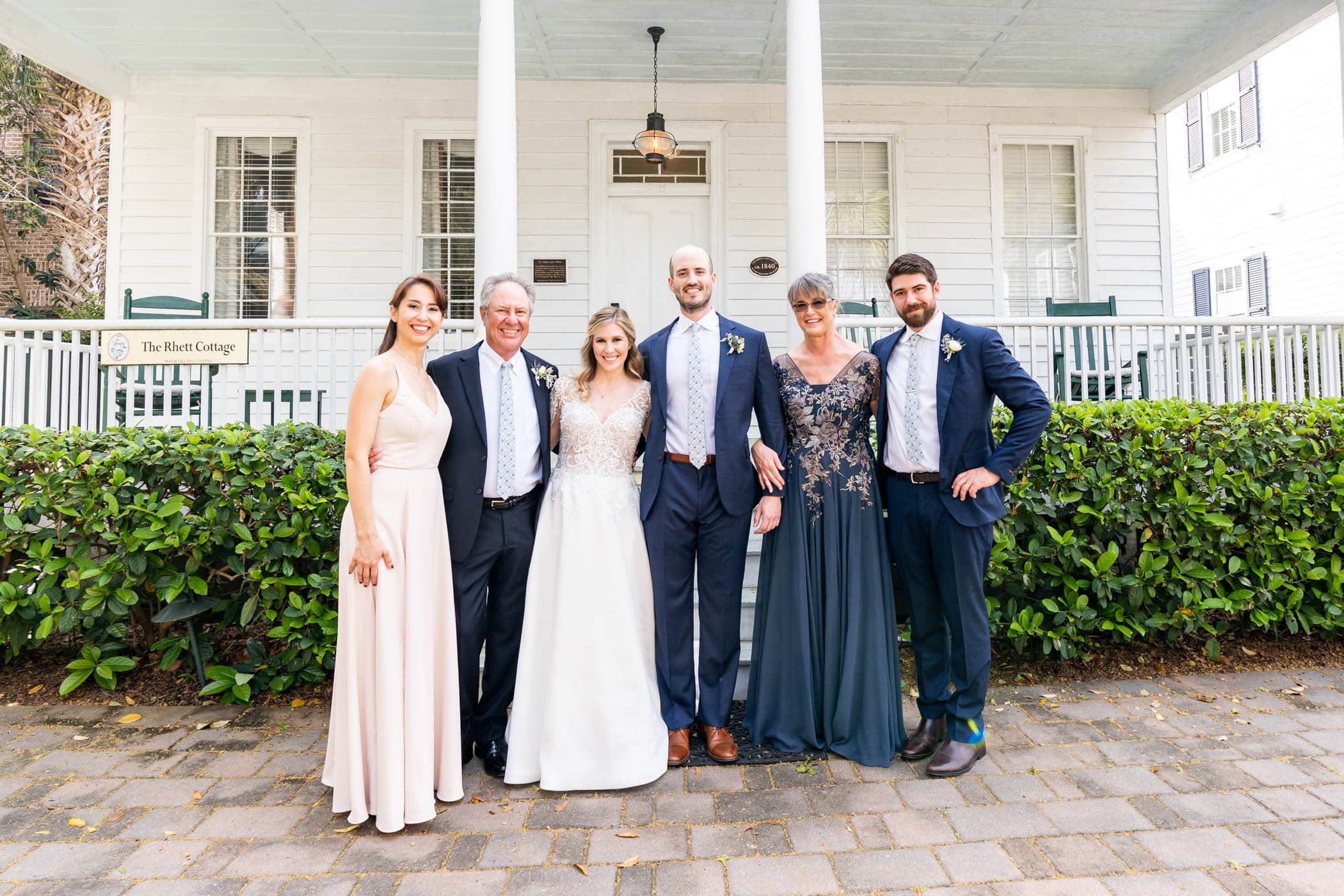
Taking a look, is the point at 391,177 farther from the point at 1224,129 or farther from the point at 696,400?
the point at 1224,129

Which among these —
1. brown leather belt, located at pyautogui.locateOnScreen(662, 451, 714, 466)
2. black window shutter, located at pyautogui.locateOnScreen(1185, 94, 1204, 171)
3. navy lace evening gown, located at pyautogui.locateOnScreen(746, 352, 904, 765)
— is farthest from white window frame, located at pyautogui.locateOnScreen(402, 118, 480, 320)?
black window shutter, located at pyautogui.locateOnScreen(1185, 94, 1204, 171)

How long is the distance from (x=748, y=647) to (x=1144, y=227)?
20.8 ft

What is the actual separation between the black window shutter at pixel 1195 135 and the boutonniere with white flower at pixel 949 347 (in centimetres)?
1576

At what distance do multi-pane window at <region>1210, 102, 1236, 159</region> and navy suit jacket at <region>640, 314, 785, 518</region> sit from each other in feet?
51.0

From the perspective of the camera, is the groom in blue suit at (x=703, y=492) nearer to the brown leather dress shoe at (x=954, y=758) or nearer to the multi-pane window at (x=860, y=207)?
the brown leather dress shoe at (x=954, y=758)

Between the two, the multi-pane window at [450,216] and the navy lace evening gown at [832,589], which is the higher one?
the multi-pane window at [450,216]

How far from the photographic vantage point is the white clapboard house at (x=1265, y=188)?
11.6 metres

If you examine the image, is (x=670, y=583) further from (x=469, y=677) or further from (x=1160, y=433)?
(x=1160, y=433)

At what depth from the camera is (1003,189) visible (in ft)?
24.0

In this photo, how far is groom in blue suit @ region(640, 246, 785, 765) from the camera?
2.81 meters

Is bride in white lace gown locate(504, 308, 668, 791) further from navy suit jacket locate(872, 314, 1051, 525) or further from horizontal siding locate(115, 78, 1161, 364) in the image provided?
horizontal siding locate(115, 78, 1161, 364)

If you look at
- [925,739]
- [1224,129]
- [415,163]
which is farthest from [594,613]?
[1224,129]

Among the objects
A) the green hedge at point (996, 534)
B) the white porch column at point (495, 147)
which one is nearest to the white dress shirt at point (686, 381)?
the green hedge at point (996, 534)

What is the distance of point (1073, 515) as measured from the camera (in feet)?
11.9
